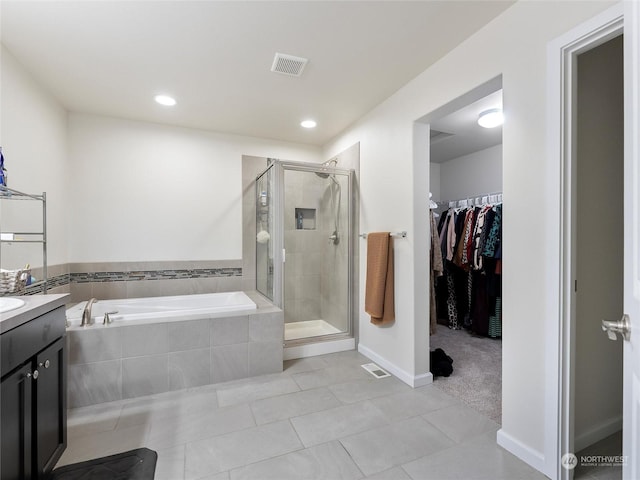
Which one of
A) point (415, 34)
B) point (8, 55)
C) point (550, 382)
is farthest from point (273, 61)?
point (550, 382)

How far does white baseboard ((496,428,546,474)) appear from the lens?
1.53 meters

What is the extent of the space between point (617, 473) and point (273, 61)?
307 cm

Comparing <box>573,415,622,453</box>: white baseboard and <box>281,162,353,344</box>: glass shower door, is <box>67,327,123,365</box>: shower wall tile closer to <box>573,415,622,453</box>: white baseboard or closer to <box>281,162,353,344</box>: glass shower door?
<box>281,162,353,344</box>: glass shower door

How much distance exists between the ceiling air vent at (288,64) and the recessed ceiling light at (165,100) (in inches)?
43.0

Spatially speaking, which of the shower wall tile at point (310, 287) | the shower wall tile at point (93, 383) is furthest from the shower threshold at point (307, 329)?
the shower wall tile at point (93, 383)

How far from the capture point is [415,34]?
6.27ft

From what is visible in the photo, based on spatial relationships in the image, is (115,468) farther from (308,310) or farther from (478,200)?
(478,200)

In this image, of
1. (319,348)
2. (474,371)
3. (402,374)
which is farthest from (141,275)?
(474,371)

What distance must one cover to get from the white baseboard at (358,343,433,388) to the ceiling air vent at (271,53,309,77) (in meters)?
2.49

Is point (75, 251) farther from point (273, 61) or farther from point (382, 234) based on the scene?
point (382, 234)

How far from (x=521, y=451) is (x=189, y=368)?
2.22 metres

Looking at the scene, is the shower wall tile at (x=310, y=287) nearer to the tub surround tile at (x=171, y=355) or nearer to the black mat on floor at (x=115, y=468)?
the tub surround tile at (x=171, y=355)

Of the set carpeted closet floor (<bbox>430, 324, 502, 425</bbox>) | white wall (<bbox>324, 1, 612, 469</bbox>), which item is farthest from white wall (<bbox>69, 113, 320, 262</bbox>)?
carpeted closet floor (<bbox>430, 324, 502, 425</bbox>)

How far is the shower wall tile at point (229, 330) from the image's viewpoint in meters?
2.48
